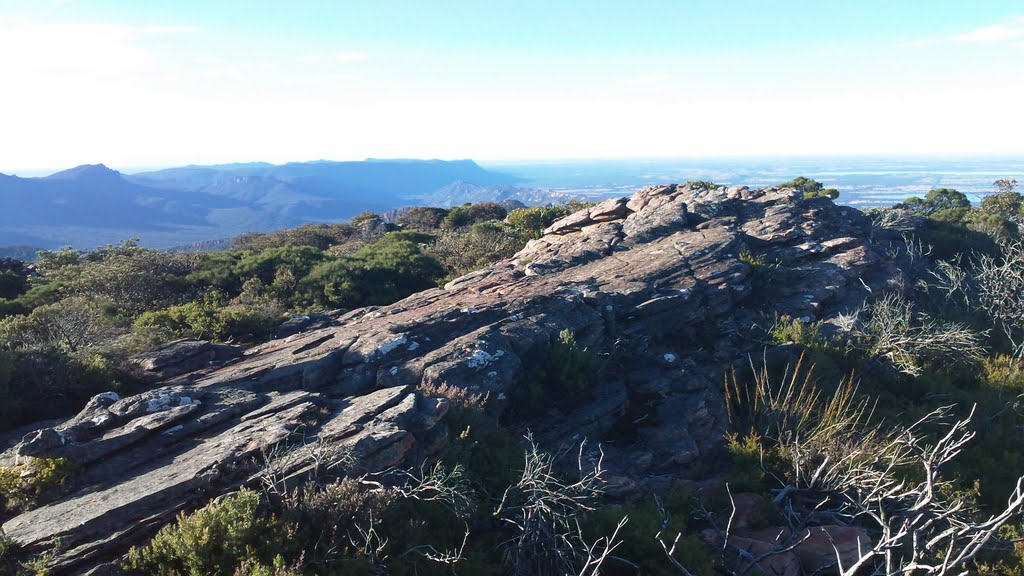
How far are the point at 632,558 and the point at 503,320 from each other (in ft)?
15.2

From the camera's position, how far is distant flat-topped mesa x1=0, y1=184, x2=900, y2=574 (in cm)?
527

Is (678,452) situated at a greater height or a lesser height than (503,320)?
lesser

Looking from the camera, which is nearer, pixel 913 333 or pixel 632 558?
pixel 632 558

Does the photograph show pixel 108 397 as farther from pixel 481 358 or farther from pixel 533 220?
pixel 533 220

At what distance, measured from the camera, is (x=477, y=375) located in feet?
25.8

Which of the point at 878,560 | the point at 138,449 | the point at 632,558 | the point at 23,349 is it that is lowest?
the point at 878,560

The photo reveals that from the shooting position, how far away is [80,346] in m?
8.59

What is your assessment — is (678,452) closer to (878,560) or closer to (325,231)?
(878,560)

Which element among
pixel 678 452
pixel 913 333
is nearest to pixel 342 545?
pixel 678 452

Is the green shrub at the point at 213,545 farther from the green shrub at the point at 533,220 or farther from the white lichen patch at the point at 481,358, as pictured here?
the green shrub at the point at 533,220

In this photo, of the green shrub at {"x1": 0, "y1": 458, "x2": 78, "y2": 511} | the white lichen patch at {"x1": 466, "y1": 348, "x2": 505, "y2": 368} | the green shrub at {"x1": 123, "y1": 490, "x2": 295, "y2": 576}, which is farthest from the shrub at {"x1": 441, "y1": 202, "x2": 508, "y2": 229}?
the green shrub at {"x1": 123, "y1": 490, "x2": 295, "y2": 576}

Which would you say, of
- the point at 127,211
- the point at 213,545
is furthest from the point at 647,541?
the point at 127,211

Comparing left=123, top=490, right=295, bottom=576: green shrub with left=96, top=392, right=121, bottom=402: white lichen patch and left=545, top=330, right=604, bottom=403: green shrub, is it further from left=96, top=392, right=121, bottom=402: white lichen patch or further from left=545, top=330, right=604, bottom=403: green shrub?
left=545, top=330, right=604, bottom=403: green shrub

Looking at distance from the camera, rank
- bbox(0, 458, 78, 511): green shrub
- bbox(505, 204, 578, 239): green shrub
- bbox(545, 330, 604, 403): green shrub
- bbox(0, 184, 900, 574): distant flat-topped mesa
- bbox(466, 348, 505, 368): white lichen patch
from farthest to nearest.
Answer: bbox(505, 204, 578, 239): green shrub < bbox(545, 330, 604, 403): green shrub < bbox(466, 348, 505, 368): white lichen patch < bbox(0, 184, 900, 574): distant flat-topped mesa < bbox(0, 458, 78, 511): green shrub
